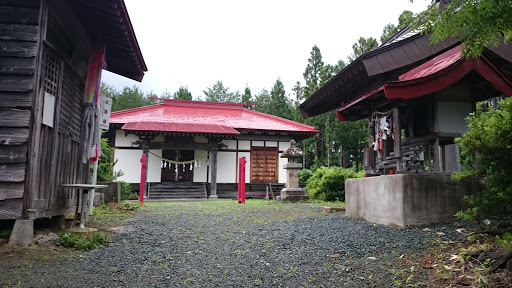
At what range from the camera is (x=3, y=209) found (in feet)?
13.5

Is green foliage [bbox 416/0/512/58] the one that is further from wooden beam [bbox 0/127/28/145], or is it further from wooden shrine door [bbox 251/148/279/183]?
wooden shrine door [bbox 251/148/279/183]

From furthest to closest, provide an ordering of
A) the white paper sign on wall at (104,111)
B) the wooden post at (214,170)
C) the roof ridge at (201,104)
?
1. the roof ridge at (201,104)
2. the wooden post at (214,170)
3. the white paper sign on wall at (104,111)

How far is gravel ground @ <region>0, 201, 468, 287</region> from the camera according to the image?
3.20 m

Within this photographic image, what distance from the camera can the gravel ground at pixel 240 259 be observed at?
3.20 meters

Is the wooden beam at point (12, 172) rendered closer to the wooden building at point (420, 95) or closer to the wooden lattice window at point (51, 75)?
the wooden lattice window at point (51, 75)

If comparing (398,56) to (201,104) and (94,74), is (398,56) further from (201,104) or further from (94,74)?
(201,104)

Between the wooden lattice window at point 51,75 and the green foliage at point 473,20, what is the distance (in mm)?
4893

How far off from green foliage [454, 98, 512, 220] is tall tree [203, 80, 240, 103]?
42060 mm

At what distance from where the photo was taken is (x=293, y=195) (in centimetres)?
1320

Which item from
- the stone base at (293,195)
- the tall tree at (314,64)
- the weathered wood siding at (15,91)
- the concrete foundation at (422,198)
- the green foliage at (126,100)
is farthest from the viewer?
the green foliage at (126,100)

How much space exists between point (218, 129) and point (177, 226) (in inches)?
390

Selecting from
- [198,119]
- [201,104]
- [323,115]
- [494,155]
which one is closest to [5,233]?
[494,155]

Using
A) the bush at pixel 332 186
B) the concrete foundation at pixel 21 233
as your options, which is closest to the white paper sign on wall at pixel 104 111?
the concrete foundation at pixel 21 233

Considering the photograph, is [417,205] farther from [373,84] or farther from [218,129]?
[218,129]
